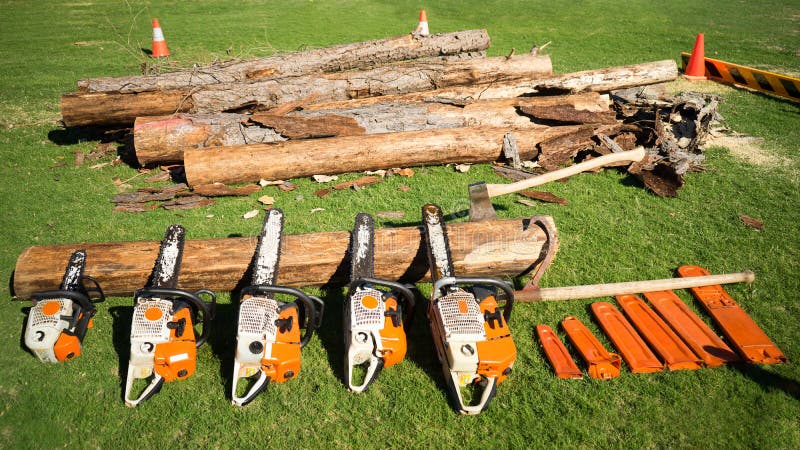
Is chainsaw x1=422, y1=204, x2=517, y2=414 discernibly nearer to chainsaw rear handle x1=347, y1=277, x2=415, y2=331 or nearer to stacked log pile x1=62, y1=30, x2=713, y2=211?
chainsaw rear handle x1=347, y1=277, x2=415, y2=331

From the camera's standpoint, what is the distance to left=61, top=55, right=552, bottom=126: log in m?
6.26

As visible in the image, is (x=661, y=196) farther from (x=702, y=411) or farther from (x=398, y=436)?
(x=398, y=436)

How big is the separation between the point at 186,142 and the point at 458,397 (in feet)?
15.3

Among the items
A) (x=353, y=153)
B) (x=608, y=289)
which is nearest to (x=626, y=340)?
(x=608, y=289)

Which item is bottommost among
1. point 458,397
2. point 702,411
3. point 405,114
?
point 702,411

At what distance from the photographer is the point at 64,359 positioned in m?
3.28

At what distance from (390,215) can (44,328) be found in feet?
10.0

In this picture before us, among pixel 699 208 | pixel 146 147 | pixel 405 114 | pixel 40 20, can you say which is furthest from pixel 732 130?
pixel 40 20

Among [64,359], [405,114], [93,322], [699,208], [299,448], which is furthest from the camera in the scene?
[405,114]

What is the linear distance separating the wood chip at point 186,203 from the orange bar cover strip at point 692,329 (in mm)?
4517

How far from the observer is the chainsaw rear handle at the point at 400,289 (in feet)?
9.67

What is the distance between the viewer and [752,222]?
4926 millimetres

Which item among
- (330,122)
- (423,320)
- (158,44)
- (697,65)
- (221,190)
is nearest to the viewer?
(423,320)

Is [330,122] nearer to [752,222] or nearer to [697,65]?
[752,222]
